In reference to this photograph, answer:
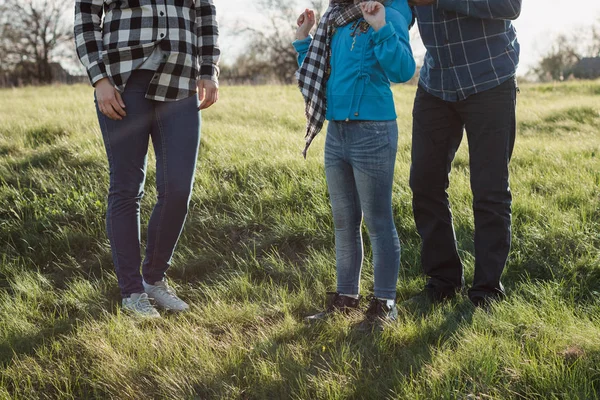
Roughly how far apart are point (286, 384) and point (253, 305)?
2.63 feet

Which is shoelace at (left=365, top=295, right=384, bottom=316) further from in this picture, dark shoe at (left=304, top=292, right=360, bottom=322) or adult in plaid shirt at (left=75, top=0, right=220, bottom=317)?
adult in plaid shirt at (left=75, top=0, right=220, bottom=317)

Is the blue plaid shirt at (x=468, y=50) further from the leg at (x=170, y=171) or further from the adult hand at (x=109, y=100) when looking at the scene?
the adult hand at (x=109, y=100)

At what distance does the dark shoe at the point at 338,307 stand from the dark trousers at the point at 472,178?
55 centimetres

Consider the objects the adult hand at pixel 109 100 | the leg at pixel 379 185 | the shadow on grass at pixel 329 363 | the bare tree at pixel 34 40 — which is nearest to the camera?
the shadow on grass at pixel 329 363

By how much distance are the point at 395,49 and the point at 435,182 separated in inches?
37.9

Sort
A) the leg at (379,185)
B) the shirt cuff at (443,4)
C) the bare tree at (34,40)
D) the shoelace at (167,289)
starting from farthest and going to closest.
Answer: the bare tree at (34,40), the shoelace at (167,289), the shirt cuff at (443,4), the leg at (379,185)

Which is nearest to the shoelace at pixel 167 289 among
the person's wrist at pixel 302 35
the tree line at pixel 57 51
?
the person's wrist at pixel 302 35

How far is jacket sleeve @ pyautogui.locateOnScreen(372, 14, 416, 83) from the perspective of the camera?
2.44 metres

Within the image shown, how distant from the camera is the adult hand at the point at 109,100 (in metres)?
2.86

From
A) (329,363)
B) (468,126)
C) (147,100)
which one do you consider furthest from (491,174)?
(147,100)

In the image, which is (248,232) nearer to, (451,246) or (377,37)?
(451,246)

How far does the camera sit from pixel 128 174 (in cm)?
300

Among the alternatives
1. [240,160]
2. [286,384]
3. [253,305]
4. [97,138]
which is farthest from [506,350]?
[97,138]

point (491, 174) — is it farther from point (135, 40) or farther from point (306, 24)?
point (135, 40)
